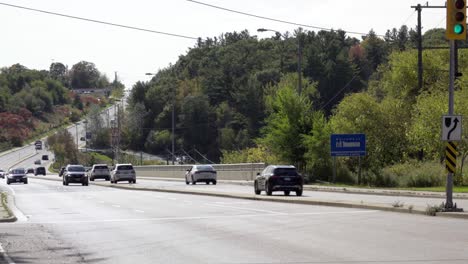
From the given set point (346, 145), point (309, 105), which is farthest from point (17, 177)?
point (346, 145)

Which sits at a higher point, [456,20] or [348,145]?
[456,20]

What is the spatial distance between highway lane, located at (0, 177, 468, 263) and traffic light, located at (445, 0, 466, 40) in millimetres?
5019

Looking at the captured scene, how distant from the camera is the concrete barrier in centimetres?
7075

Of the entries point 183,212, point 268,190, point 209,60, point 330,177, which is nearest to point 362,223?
point 183,212

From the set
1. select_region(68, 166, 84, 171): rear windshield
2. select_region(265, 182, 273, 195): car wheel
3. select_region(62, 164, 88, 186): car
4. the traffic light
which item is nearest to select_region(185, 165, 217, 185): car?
select_region(62, 164, 88, 186): car

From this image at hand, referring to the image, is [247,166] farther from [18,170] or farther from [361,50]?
[361,50]

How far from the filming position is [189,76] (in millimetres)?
195125

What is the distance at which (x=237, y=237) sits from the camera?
19500mm

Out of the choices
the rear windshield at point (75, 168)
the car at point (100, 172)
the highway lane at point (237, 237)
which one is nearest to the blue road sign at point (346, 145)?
the rear windshield at point (75, 168)

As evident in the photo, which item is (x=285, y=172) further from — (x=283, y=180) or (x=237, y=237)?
(x=237, y=237)

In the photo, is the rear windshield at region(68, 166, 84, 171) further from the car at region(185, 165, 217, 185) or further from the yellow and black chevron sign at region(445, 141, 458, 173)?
the yellow and black chevron sign at region(445, 141, 458, 173)

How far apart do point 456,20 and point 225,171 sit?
57.0 meters

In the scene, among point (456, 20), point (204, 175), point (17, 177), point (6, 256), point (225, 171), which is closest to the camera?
point (6, 256)

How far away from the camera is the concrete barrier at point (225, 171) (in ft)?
232
